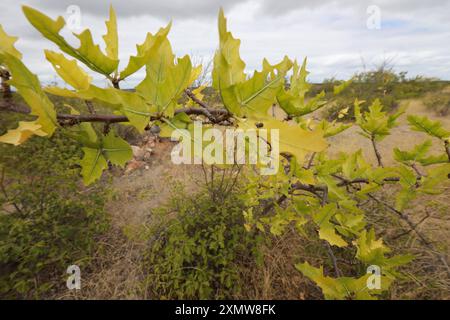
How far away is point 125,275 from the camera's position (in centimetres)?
158

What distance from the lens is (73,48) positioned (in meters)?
0.24

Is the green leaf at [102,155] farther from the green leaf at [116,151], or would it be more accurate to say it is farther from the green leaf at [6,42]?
the green leaf at [6,42]

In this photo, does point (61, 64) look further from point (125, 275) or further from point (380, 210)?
point (380, 210)

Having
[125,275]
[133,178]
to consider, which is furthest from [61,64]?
[133,178]

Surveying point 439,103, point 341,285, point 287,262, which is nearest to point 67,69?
point 341,285

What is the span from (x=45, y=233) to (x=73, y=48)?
1.81 metres

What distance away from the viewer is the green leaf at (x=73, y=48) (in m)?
0.20

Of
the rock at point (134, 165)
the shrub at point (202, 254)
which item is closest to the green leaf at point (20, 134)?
the shrub at point (202, 254)

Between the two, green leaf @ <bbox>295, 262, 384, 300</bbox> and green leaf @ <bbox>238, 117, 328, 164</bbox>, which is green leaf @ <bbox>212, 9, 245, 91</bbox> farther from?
green leaf @ <bbox>295, 262, 384, 300</bbox>

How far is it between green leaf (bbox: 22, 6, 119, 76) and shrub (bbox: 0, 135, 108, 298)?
158cm

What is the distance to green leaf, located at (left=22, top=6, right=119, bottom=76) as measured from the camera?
0.20 meters

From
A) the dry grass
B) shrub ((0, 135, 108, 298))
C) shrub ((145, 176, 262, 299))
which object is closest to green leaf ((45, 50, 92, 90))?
shrub ((145, 176, 262, 299))

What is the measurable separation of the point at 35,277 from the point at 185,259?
0.97m
